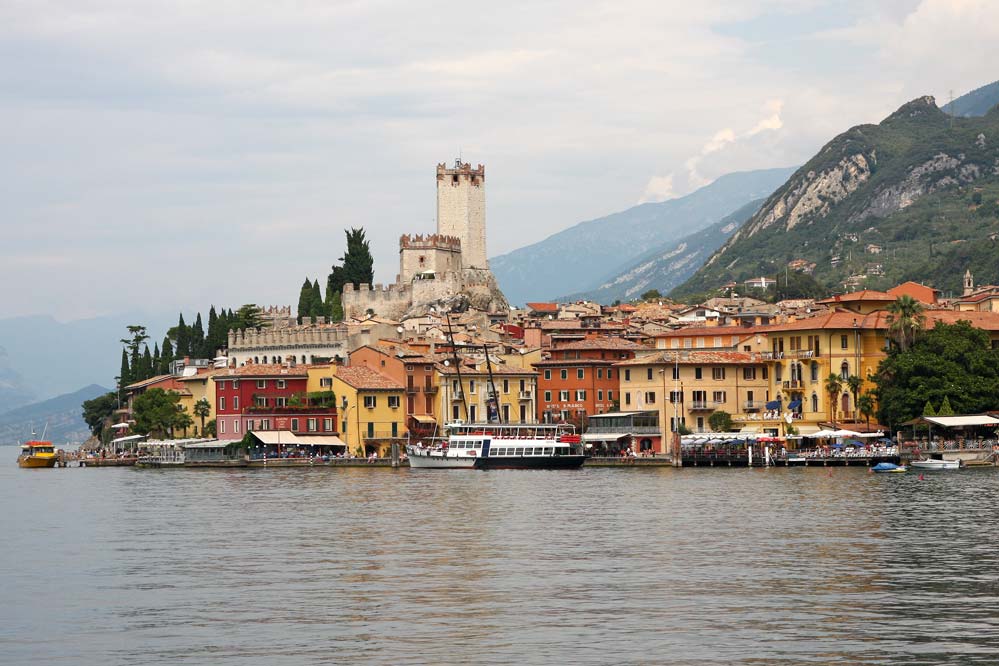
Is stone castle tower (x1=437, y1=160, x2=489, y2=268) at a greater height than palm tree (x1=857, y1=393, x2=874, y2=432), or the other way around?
stone castle tower (x1=437, y1=160, x2=489, y2=268)

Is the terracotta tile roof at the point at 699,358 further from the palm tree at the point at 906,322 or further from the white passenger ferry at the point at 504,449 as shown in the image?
the palm tree at the point at 906,322

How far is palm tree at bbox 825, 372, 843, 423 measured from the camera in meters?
111

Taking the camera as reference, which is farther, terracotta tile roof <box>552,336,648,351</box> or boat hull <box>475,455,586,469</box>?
terracotta tile roof <box>552,336,648,351</box>

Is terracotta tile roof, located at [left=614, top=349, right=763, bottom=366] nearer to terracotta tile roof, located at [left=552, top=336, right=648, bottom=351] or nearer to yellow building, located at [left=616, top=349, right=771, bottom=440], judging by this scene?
yellow building, located at [left=616, top=349, right=771, bottom=440]

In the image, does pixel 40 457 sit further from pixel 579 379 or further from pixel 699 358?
pixel 699 358

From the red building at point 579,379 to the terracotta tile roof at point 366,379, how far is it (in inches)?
468

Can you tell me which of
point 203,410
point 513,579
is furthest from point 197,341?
point 513,579

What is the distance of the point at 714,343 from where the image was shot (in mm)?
123000

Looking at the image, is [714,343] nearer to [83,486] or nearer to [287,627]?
[83,486]

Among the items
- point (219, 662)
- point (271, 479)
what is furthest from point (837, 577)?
point (271, 479)

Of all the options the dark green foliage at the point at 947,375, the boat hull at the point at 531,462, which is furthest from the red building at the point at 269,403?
the dark green foliage at the point at 947,375

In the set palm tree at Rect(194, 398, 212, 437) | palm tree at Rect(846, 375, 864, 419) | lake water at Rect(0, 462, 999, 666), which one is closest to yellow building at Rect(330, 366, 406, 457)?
palm tree at Rect(194, 398, 212, 437)

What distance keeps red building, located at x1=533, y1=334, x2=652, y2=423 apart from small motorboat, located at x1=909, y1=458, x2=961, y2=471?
103 feet

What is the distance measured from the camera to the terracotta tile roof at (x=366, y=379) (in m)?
123
